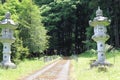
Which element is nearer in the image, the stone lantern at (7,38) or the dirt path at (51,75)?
the dirt path at (51,75)

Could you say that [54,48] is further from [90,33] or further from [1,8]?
[1,8]

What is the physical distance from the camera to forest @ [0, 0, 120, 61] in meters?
41.6

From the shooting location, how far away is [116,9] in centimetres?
5006

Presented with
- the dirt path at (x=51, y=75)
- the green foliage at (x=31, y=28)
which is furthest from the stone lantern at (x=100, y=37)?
the green foliage at (x=31, y=28)

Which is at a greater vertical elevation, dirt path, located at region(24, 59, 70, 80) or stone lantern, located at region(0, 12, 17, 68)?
stone lantern, located at region(0, 12, 17, 68)

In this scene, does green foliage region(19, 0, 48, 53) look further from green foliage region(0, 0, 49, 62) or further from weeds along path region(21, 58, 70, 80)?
weeds along path region(21, 58, 70, 80)

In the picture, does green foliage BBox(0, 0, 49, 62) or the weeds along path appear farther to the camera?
green foliage BBox(0, 0, 49, 62)

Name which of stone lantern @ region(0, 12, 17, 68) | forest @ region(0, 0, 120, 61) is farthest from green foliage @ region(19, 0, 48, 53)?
stone lantern @ region(0, 12, 17, 68)

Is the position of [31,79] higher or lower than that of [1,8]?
lower

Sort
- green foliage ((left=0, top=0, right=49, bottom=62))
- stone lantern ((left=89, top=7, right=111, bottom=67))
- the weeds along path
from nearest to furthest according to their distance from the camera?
the weeds along path < stone lantern ((left=89, top=7, right=111, bottom=67)) < green foliage ((left=0, top=0, right=49, bottom=62))

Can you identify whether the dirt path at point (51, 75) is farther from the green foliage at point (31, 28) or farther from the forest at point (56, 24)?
the green foliage at point (31, 28)

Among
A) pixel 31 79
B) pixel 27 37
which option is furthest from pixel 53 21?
pixel 31 79

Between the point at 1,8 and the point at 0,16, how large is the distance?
2.81 m

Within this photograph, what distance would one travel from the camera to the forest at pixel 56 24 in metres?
41.6
